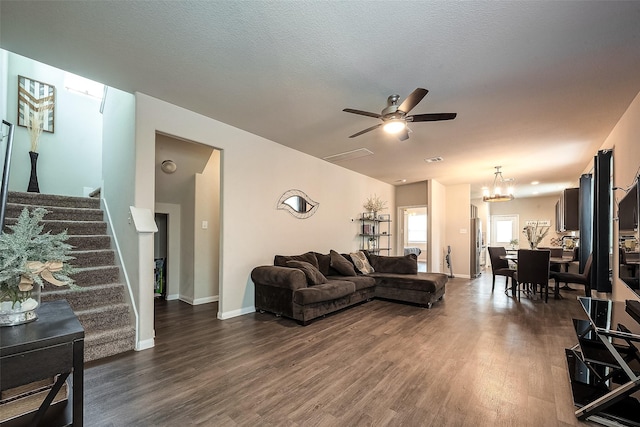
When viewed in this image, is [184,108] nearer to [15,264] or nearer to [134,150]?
[134,150]

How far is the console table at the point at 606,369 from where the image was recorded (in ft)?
5.83

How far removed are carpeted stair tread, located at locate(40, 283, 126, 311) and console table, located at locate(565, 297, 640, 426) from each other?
4178mm

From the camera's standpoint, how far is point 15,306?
1321 millimetres

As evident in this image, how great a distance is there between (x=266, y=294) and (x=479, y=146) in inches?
167

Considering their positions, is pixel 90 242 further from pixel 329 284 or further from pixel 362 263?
pixel 362 263

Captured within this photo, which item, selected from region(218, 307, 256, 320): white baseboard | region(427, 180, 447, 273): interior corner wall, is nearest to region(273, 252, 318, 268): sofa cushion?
region(218, 307, 256, 320): white baseboard

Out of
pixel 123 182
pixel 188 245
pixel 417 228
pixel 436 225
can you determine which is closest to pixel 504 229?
pixel 417 228

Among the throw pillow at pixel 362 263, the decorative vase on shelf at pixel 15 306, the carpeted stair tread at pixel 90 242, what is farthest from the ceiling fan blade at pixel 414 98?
the carpeted stair tread at pixel 90 242

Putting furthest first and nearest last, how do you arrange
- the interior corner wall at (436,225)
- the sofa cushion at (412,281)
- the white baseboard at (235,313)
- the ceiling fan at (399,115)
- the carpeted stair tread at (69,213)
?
the interior corner wall at (436,225) → the sofa cushion at (412,281) → the white baseboard at (235,313) → the carpeted stair tread at (69,213) → the ceiling fan at (399,115)

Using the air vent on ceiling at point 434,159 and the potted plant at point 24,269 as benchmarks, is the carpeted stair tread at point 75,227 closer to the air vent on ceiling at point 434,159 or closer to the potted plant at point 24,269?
the potted plant at point 24,269

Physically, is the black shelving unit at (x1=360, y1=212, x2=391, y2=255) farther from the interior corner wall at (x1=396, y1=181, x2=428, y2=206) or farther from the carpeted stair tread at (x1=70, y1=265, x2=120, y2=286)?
the carpeted stair tread at (x1=70, y1=265, x2=120, y2=286)

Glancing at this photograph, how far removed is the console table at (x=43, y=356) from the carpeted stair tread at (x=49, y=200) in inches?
129

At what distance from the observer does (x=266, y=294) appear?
4031 mm

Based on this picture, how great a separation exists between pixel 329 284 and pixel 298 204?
1.68m
